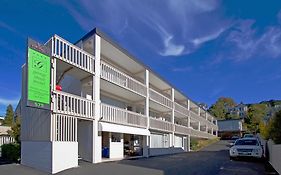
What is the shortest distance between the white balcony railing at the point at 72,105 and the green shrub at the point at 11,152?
6.45 m

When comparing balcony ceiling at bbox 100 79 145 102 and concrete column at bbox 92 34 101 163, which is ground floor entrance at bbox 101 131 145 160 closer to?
concrete column at bbox 92 34 101 163

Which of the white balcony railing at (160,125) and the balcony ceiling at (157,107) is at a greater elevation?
the balcony ceiling at (157,107)

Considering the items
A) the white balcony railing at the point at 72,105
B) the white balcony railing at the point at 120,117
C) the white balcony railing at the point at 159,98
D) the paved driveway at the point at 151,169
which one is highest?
the white balcony railing at the point at 159,98

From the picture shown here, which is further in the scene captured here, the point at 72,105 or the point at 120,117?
the point at 120,117

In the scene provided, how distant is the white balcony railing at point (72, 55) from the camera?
1568 cm

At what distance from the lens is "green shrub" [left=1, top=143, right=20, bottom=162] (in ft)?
66.6

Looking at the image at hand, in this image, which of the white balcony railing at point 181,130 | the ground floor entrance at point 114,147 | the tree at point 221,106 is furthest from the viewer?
the tree at point 221,106

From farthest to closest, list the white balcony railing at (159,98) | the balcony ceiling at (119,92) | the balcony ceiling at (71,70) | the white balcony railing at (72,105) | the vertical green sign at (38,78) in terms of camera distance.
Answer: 1. the white balcony railing at (159,98)
2. the balcony ceiling at (119,92)
3. the balcony ceiling at (71,70)
4. the white balcony railing at (72,105)
5. the vertical green sign at (38,78)

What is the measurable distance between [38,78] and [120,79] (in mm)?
9303

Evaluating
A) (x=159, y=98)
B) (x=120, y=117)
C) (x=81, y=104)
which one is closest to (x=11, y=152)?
(x=81, y=104)

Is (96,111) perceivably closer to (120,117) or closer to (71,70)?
(71,70)

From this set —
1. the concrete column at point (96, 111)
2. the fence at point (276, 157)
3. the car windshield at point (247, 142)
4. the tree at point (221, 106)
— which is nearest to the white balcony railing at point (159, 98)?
the car windshield at point (247, 142)

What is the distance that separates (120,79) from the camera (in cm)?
2266

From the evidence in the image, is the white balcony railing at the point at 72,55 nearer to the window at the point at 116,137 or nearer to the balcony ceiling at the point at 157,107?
the window at the point at 116,137
